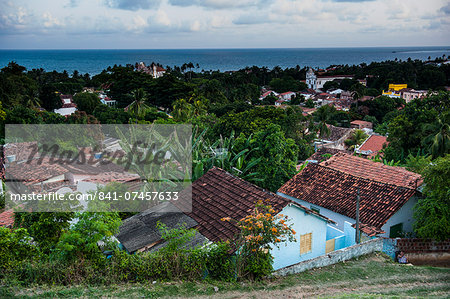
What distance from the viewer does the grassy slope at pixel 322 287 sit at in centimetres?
767

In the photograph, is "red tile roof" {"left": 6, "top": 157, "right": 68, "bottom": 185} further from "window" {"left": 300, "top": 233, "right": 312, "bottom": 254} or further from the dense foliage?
"window" {"left": 300, "top": 233, "right": 312, "bottom": 254}

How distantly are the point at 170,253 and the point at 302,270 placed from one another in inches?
140

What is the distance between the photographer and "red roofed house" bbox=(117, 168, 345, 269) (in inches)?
397

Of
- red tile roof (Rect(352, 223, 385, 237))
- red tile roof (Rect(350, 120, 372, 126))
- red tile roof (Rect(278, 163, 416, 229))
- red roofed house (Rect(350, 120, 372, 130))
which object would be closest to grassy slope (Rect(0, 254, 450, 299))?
red tile roof (Rect(352, 223, 385, 237))

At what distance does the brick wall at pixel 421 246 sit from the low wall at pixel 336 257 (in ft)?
3.73

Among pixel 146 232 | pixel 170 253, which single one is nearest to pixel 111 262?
pixel 170 253

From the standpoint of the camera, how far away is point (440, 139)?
21875mm

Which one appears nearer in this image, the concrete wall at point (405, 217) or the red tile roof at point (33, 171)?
the concrete wall at point (405, 217)

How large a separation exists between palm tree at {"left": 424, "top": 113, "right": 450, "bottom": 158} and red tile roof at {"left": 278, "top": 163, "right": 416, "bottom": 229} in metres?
8.91

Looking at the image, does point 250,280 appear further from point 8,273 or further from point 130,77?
point 130,77

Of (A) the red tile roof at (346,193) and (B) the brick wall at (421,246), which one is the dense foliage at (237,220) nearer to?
(B) the brick wall at (421,246)

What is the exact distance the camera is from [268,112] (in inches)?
1190

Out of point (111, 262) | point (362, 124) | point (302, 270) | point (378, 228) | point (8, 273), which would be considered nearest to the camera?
point (8, 273)

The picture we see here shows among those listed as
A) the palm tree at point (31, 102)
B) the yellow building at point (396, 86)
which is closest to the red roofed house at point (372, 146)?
the palm tree at point (31, 102)
